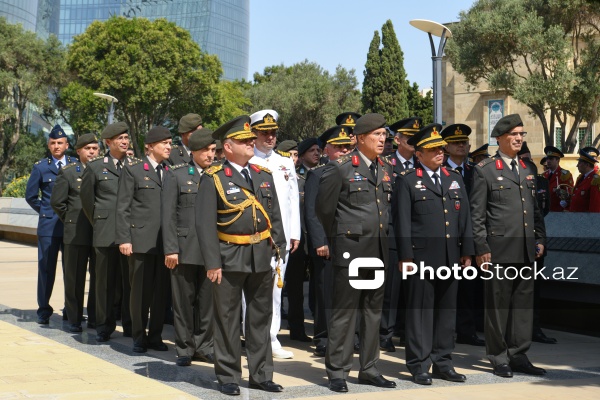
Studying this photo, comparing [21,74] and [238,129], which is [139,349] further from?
[21,74]

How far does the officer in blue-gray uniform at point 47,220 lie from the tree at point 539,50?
88.7 ft

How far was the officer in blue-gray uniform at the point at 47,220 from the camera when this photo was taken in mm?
11211

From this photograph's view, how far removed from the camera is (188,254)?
8727 mm

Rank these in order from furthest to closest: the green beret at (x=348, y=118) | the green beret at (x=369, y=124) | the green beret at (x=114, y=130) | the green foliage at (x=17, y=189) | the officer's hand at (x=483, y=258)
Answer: the green foliage at (x=17, y=189) < the green beret at (x=348, y=118) < the green beret at (x=114, y=130) < the officer's hand at (x=483, y=258) < the green beret at (x=369, y=124)

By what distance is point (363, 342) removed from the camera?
298 inches

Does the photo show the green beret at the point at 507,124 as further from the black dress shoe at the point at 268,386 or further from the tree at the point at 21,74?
the tree at the point at 21,74

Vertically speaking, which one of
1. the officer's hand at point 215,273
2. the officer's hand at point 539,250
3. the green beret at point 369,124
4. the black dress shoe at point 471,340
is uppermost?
the green beret at point 369,124

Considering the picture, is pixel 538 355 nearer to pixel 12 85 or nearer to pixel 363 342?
pixel 363 342

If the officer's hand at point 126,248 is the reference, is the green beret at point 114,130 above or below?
above

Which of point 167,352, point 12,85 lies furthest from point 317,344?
point 12,85

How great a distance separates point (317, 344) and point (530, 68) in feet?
104

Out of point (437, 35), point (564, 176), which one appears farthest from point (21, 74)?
point (564, 176)

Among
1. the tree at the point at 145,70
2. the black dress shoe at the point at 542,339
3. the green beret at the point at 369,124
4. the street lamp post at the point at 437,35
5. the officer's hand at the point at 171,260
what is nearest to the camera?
the green beret at the point at 369,124

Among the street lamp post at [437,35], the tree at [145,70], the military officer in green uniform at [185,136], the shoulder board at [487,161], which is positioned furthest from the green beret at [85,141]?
the tree at [145,70]
